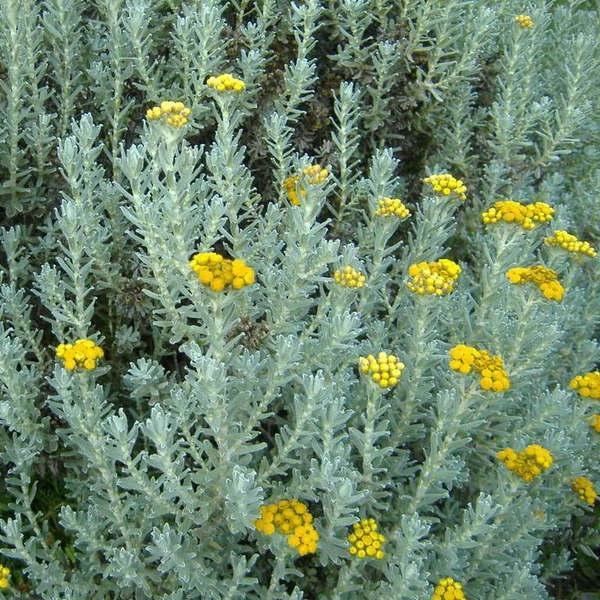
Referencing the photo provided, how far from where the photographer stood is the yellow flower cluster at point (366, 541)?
2166 mm

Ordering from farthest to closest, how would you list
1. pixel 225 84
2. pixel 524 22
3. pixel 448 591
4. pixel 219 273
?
pixel 524 22 → pixel 225 84 → pixel 448 591 → pixel 219 273

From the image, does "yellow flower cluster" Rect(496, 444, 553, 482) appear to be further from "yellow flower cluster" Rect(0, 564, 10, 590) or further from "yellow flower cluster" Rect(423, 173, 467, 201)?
"yellow flower cluster" Rect(0, 564, 10, 590)

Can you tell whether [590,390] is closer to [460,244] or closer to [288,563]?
[288,563]

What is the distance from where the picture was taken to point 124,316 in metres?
3.00

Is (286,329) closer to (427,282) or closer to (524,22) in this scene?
(427,282)

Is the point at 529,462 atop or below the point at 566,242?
below

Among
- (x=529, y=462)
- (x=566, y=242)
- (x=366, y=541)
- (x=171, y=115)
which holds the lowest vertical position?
(x=366, y=541)

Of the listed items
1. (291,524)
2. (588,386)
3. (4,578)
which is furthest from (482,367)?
(4,578)

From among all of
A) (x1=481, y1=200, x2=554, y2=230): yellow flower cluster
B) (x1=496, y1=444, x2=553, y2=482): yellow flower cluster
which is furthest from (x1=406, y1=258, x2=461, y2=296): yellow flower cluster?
(x1=496, y1=444, x2=553, y2=482): yellow flower cluster

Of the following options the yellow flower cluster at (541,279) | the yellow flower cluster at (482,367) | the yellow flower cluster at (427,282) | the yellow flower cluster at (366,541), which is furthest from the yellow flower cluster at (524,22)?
the yellow flower cluster at (366,541)

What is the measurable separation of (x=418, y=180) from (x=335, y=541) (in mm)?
A: 2020

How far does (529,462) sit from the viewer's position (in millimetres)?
2256

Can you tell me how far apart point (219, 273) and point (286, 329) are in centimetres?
62

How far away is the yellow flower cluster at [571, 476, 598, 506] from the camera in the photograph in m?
2.66
